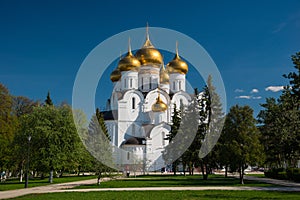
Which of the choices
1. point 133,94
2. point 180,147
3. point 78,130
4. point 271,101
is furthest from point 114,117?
point 271,101

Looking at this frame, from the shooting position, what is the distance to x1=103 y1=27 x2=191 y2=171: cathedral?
59309 millimetres

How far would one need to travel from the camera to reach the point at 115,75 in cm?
6819

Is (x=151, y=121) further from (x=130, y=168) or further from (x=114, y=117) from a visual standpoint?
(x=130, y=168)

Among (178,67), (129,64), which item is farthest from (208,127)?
(178,67)

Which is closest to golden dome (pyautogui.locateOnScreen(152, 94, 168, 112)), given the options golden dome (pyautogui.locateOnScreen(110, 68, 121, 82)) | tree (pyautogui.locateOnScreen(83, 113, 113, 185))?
golden dome (pyautogui.locateOnScreen(110, 68, 121, 82))

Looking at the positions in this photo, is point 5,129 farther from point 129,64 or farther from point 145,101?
point 145,101

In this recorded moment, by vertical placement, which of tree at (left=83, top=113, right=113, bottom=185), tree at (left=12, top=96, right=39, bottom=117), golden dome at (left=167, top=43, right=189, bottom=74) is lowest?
tree at (left=83, top=113, right=113, bottom=185)

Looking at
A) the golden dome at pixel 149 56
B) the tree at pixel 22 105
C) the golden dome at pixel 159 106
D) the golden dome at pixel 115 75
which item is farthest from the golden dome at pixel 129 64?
the tree at pixel 22 105

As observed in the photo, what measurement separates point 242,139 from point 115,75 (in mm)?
43535

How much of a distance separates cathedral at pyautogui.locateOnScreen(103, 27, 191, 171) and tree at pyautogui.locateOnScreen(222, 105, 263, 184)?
29.6m

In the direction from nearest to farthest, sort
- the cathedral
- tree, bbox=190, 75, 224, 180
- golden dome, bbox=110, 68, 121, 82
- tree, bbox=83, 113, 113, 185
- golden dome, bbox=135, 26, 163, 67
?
tree, bbox=83, 113, 113, 185, tree, bbox=190, 75, 224, 180, the cathedral, golden dome, bbox=135, 26, 163, 67, golden dome, bbox=110, 68, 121, 82

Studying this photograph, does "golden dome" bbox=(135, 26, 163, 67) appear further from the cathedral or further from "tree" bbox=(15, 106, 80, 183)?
"tree" bbox=(15, 106, 80, 183)

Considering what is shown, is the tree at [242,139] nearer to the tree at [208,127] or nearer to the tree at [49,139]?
the tree at [208,127]

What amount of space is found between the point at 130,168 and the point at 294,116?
37.1m
